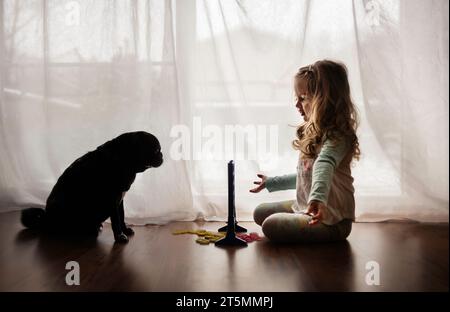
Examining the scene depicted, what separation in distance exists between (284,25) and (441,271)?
1.24 meters

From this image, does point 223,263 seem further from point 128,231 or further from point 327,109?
point 327,109

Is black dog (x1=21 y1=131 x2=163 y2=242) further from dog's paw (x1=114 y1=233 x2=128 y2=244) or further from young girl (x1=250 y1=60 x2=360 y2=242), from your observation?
young girl (x1=250 y1=60 x2=360 y2=242)

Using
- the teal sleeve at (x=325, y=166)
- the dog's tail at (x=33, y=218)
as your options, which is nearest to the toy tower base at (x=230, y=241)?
the teal sleeve at (x=325, y=166)

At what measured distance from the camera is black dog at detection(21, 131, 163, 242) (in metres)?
1.55

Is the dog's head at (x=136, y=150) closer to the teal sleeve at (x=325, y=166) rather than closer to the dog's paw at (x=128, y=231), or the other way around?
the dog's paw at (x=128, y=231)

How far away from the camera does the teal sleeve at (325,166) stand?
4.44 feet

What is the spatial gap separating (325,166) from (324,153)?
0.20 ft

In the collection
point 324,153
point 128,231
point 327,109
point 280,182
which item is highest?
point 327,109

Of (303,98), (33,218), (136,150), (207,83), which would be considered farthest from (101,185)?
(303,98)

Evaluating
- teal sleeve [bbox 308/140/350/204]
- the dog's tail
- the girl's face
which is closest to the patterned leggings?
teal sleeve [bbox 308/140/350/204]

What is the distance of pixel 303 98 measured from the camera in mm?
1653

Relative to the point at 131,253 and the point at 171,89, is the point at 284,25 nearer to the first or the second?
the point at 171,89

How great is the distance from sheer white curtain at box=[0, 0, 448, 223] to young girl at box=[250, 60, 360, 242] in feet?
0.98

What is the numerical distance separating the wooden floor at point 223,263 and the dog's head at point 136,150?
0.26 m
